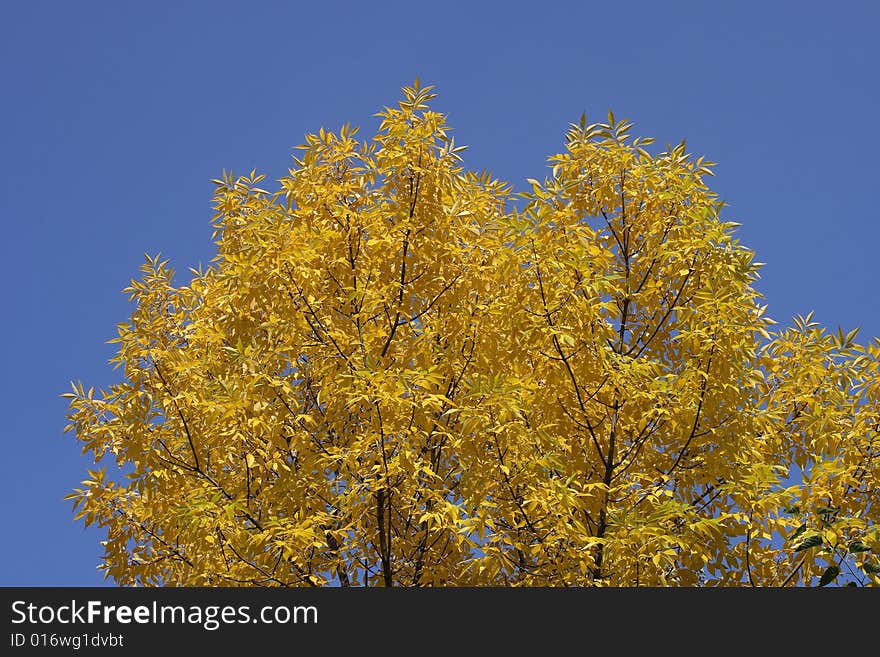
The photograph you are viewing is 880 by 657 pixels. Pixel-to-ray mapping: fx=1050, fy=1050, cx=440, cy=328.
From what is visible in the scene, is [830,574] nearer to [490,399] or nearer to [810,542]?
[810,542]

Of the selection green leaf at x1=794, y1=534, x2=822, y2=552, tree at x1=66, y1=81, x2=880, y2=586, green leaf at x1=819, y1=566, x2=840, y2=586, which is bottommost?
green leaf at x1=819, y1=566, x2=840, y2=586

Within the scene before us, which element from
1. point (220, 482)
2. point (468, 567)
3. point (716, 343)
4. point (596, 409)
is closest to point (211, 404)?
point (220, 482)

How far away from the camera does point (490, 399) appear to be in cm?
859

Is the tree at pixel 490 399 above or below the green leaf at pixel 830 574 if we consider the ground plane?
above

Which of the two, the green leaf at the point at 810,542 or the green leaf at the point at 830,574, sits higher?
the green leaf at the point at 810,542

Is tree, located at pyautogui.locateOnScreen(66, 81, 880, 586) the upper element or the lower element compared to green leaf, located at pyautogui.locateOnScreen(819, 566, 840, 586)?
upper

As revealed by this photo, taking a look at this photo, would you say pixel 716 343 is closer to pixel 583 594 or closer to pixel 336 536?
pixel 583 594

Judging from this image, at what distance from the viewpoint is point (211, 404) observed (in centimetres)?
903

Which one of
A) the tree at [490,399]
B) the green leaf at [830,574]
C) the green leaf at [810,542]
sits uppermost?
the tree at [490,399]

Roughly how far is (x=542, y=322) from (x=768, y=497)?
2.50m

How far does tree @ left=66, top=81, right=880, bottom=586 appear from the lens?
29.4ft

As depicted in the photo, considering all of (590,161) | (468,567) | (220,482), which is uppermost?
(590,161)

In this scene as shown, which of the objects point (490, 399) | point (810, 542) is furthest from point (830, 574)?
point (490, 399)

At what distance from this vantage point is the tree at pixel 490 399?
8969 mm
